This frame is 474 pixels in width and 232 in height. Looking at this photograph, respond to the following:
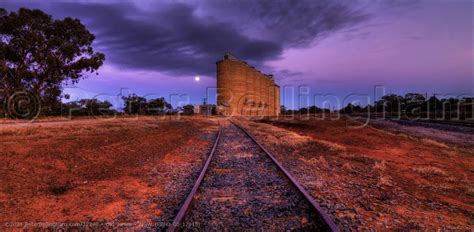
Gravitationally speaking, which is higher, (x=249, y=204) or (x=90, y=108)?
(x=90, y=108)

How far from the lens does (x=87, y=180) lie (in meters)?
7.32

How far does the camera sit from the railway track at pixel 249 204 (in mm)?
4297

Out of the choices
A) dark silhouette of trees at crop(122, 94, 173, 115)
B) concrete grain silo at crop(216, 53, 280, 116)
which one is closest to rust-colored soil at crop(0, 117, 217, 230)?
dark silhouette of trees at crop(122, 94, 173, 115)

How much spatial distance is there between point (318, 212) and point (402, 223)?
4.02 feet

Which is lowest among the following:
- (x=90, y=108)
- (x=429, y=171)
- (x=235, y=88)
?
(x=429, y=171)

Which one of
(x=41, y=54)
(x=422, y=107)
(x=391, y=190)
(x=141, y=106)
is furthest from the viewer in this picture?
(x=141, y=106)

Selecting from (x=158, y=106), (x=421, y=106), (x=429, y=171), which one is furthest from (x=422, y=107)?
(x=429, y=171)

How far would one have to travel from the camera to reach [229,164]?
29.2ft

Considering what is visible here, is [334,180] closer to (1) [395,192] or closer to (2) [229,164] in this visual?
(1) [395,192]

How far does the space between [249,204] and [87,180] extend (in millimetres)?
4337

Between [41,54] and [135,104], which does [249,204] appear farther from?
[135,104]

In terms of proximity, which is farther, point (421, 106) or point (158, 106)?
point (158, 106)

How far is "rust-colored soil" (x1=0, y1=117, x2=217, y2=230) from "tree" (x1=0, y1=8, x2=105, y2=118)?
22048mm

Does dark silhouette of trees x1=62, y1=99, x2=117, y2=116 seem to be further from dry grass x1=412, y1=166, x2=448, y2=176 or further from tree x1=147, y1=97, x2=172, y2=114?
dry grass x1=412, y1=166, x2=448, y2=176
